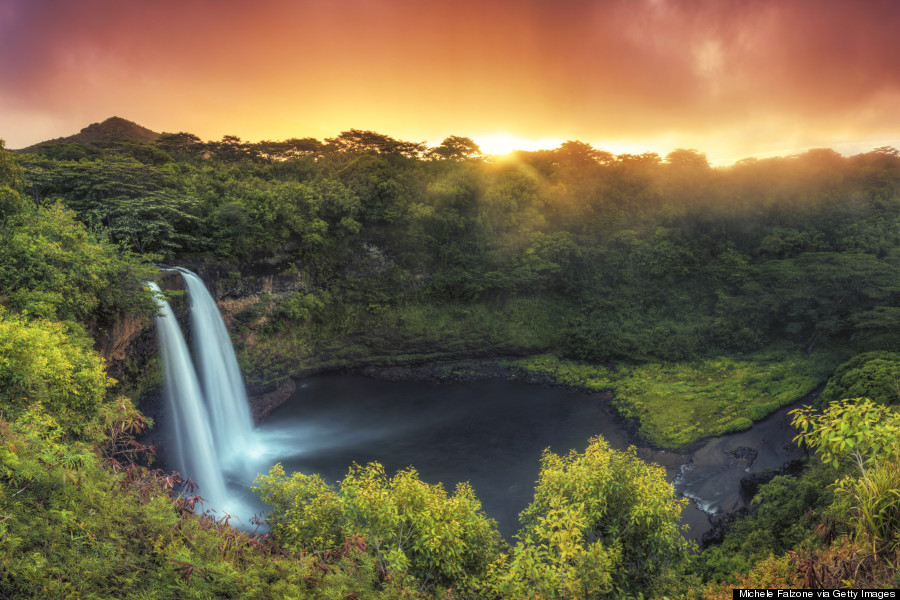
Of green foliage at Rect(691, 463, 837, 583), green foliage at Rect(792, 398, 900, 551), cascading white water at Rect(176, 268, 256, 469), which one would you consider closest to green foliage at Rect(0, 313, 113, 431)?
cascading white water at Rect(176, 268, 256, 469)

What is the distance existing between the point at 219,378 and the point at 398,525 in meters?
17.4

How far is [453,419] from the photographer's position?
25.0m

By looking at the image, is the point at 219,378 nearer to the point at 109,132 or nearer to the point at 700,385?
the point at 700,385

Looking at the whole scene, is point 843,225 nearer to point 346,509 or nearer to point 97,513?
point 346,509

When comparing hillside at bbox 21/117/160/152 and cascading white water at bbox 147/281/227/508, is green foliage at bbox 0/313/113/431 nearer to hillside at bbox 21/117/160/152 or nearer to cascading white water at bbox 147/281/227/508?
cascading white water at bbox 147/281/227/508

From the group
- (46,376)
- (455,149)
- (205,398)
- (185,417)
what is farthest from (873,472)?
(455,149)

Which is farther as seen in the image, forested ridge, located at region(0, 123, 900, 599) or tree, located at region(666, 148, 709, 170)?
tree, located at region(666, 148, 709, 170)

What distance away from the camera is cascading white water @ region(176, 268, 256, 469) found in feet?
68.5

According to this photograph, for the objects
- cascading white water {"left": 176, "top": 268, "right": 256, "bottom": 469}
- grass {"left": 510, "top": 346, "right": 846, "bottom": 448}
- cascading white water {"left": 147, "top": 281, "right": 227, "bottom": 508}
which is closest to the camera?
cascading white water {"left": 147, "top": 281, "right": 227, "bottom": 508}

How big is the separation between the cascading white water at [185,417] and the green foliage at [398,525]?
37.9 ft

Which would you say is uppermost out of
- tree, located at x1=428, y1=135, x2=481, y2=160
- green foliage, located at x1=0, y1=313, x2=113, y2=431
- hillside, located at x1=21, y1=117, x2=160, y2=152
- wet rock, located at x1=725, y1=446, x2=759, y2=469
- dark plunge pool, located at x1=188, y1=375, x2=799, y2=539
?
hillside, located at x1=21, y1=117, x2=160, y2=152

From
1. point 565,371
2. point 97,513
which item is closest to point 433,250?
point 565,371

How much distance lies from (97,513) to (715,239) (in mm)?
43778

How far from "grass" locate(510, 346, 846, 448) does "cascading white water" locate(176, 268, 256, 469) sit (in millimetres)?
18067
